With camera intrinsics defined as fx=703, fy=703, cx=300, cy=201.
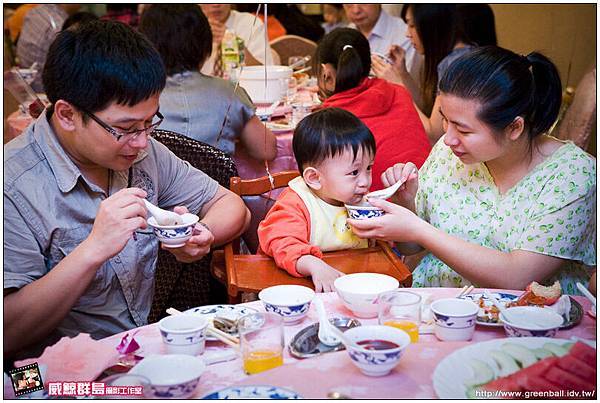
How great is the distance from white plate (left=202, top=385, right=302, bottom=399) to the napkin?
224mm

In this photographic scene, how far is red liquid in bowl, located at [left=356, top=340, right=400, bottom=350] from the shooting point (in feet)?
4.00

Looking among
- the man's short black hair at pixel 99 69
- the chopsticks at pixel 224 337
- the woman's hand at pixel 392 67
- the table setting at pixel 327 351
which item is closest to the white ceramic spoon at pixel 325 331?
the table setting at pixel 327 351

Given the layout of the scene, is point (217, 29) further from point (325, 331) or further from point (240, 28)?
point (325, 331)

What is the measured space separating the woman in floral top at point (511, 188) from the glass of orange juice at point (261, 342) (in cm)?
64

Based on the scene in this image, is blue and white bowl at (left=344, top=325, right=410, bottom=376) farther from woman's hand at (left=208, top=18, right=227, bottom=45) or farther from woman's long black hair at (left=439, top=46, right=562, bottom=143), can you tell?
woman's hand at (left=208, top=18, right=227, bottom=45)

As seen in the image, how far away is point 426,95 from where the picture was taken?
4.03 m

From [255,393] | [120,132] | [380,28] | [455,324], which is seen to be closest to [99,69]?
[120,132]

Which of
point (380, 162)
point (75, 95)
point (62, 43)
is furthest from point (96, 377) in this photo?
point (380, 162)

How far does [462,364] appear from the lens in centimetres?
123

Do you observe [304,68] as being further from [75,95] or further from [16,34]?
[16,34]

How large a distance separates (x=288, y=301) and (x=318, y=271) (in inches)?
13.0

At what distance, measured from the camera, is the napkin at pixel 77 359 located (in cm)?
127

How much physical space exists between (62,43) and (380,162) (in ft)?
4.82

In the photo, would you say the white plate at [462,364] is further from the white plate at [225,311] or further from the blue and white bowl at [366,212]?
the blue and white bowl at [366,212]
